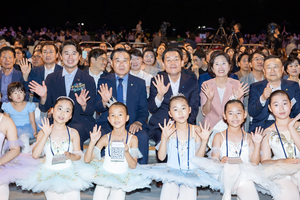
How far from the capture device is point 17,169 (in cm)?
254

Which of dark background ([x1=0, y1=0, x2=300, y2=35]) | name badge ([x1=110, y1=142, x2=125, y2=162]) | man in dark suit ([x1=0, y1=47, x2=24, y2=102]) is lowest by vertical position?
name badge ([x1=110, y1=142, x2=125, y2=162])

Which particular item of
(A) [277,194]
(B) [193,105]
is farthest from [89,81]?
(A) [277,194]

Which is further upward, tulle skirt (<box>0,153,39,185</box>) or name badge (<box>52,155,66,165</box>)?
Result: name badge (<box>52,155,66,165</box>)

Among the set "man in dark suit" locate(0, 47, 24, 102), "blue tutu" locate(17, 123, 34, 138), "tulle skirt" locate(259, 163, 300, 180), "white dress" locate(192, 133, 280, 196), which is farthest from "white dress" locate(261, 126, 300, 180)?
"man in dark suit" locate(0, 47, 24, 102)

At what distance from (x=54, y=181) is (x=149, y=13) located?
2328 centimetres

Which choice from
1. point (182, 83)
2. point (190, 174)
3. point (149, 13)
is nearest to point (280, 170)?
point (190, 174)

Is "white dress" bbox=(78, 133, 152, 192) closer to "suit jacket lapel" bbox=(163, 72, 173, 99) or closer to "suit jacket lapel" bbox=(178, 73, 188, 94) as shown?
"suit jacket lapel" bbox=(163, 72, 173, 99)

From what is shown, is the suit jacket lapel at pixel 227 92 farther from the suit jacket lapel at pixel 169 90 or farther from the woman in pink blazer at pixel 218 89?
the suit jacket lapel at pixel 169 90

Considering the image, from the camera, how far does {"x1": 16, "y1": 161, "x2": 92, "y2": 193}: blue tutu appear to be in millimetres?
2373

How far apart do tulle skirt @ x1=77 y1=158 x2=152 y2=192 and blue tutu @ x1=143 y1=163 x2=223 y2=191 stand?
74 mm

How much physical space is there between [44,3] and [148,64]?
20365 millimetres

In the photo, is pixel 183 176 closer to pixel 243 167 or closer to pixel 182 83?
pixel 243 167

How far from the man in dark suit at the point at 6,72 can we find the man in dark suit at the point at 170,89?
2039 millimetres

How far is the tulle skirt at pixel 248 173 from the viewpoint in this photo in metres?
2.43
